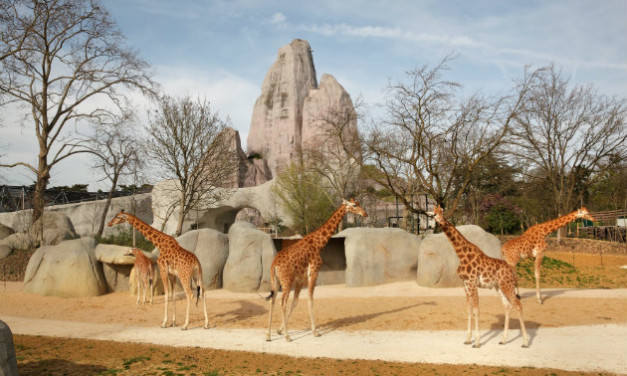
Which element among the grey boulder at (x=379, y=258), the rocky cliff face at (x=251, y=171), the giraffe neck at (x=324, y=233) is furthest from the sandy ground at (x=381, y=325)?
the rocky cliff face at (x=251, y=171)

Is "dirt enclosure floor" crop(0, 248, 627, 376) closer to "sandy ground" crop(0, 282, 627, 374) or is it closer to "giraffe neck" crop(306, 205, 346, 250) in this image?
"sandy ground" crop(0, 282, 627, 374)

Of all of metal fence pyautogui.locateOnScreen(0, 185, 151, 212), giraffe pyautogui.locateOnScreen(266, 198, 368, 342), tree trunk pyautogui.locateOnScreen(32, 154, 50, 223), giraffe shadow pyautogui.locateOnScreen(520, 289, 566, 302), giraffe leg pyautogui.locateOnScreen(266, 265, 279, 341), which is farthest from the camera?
metal fence pyautogui.locateOnScreen(0, 185, 151, 212)

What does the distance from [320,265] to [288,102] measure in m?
49.5

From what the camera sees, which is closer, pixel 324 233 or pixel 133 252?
pixel 324 233

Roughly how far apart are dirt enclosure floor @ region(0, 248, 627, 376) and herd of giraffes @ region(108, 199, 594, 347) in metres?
0.53

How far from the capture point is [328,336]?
31.9ft

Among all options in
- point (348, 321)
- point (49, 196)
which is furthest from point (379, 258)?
point (49, 196)

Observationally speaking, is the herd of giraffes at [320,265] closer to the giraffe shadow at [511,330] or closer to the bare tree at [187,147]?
the giraffe shadow at [511,330]

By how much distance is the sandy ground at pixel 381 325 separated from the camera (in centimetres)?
815

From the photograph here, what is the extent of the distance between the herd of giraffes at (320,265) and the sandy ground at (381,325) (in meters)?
0.51

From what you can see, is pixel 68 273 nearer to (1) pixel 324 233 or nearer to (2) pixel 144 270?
(2) pixel 144 270

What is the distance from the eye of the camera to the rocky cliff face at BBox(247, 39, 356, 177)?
57000mm

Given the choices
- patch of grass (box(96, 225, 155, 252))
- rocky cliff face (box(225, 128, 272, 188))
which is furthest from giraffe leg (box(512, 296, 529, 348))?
rocky cliff face (box(225, 128, 272, 188))

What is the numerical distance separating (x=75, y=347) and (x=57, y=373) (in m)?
1.77
